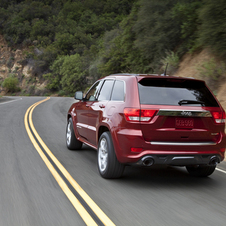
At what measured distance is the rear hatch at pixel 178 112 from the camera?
5004 millimetres

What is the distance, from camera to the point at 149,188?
519 centimetres

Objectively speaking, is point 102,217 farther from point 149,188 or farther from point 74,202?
point 149,188

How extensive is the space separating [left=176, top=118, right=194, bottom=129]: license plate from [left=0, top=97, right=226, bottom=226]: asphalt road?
1002 millimetres

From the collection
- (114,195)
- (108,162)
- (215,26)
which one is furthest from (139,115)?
(215,26)

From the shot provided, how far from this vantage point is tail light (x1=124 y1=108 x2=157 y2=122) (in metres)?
5.00

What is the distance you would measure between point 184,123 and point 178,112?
206 millimetres

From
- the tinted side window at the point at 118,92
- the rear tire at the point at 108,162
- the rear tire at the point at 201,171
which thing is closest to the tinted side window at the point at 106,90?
the tinted side window at the point at 118,92

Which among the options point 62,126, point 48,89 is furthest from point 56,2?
point 62,126

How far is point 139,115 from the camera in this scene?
16.5 ft

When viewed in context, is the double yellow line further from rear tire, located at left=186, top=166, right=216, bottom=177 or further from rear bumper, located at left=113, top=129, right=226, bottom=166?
rear tire, located at left=186, top=166, right=216, bottom=177

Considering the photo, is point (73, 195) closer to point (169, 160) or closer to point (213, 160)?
point (169, 160)

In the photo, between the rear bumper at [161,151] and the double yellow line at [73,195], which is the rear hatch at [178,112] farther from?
the double yellow line at [73,195]

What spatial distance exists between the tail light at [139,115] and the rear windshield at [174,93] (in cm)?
15

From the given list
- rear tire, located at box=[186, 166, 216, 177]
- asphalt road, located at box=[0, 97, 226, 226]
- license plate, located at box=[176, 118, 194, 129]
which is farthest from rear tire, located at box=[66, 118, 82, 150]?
license plate, located at box=[176, 118, 194, 129]
